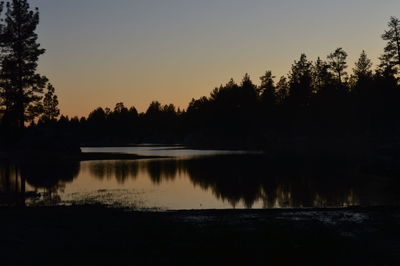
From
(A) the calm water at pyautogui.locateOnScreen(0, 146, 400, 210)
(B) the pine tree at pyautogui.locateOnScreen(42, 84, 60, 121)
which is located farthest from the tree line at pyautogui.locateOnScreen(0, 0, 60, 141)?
(B) the pine tree at pyautogui.locateOnScreen(42, 84, 60, 121)

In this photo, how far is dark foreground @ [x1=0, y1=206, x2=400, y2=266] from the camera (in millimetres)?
12289

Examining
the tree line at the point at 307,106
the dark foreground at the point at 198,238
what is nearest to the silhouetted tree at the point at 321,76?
the tree line at the point at 307,106

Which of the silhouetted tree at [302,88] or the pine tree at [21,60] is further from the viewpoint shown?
the silhouetted tree at [302,88]

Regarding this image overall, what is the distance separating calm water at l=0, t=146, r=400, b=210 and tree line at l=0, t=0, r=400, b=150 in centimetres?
3009

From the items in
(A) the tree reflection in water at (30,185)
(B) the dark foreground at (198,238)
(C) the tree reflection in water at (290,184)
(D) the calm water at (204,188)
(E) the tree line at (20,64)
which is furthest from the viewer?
(E) the tree line at (20,64)

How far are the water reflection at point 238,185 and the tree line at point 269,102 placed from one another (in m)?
28.9

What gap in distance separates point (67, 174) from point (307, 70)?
396ft

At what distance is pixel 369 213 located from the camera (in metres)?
20.1

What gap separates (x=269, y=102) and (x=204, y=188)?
125149mm

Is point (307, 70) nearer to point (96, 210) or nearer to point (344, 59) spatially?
point (344, 59)

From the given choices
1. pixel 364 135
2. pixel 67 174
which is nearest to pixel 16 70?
pixel 67 174

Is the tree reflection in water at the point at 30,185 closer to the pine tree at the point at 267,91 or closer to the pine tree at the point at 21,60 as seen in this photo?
the pine tree at the point at 21,60

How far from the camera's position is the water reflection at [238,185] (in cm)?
2630

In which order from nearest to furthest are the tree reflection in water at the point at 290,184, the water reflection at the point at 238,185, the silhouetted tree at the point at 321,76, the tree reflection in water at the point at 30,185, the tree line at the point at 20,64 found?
the tree reflection in water at the point at 290,184, the water reflection at the point at 238,185, the tree reflection in water at the point at 30,185, the tree line at the point at 20,64, the silhouetted tree at the point at 321,76
